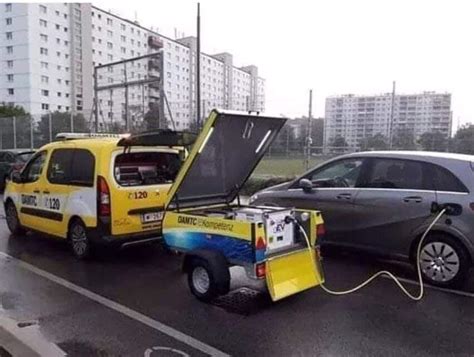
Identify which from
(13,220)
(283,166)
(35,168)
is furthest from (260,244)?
(283,166)

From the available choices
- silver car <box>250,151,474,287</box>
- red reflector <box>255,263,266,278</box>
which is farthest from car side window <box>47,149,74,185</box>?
red reflector <box>255,263,266,278</box>

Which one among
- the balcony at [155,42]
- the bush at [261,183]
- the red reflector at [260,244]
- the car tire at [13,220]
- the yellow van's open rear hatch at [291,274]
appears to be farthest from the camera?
the balcony at [155,42]

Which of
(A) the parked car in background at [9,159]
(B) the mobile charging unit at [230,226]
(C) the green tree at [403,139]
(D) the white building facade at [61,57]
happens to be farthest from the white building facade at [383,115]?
(D) the white building facade at [61,57]

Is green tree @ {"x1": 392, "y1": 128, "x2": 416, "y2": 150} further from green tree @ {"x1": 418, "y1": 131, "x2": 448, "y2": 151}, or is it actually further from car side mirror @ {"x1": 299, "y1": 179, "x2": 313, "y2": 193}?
car side mirror @ {"x1": 299, "y1": 179, "x2": 313, "y2": 193}

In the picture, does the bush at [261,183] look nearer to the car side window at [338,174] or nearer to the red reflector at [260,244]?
the car side window at [338,174]

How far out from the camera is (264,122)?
5.49m

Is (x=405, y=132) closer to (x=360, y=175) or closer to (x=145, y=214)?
(x=360, y=175)

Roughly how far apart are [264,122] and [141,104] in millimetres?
16022

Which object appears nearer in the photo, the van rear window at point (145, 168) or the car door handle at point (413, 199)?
the car door handle at point (413, 199)

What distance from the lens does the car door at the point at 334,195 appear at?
246 inches

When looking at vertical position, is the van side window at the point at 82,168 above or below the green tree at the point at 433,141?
below

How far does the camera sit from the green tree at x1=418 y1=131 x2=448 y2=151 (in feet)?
39.5

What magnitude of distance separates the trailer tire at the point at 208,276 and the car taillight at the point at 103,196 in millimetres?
1675

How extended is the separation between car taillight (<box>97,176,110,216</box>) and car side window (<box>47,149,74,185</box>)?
0.90 m
